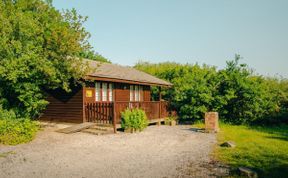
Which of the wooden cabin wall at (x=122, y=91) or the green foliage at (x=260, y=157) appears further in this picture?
the wooden cabin wall at (x=122, y=91)

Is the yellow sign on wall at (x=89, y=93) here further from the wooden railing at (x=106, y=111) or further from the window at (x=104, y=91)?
the window at (x=104, y=91)

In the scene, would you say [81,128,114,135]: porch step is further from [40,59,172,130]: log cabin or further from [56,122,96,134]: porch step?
[40,59,172,130]: log cabin

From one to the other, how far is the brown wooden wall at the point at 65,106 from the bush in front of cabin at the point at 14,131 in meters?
4.30

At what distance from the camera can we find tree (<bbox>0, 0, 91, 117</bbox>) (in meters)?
12.2

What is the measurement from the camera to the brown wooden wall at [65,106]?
54.6 ft

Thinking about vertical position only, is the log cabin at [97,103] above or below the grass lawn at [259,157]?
above

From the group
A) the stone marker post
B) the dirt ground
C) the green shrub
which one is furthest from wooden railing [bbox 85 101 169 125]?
the stone marker post

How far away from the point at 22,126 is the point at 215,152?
8.57 m

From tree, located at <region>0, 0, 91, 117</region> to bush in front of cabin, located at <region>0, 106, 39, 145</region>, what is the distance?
1170mm

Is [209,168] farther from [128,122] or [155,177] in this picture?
[128,122]

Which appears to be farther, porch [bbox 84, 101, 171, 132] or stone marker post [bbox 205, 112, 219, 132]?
stone marker post [bbox 205, 112, 219, 132]

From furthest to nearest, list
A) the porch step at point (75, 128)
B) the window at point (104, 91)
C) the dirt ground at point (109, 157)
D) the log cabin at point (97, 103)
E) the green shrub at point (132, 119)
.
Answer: the window at point (104, 91) → the log cabin at point (97, 103) → the green shrub at point (132, 119) → the porch step at point (75, 128) → the dirt ground at point (109, 157)

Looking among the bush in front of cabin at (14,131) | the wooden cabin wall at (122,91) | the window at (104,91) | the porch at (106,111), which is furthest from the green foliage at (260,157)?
the wooden cabin wall at (122,91)

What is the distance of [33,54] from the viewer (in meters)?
12.4
